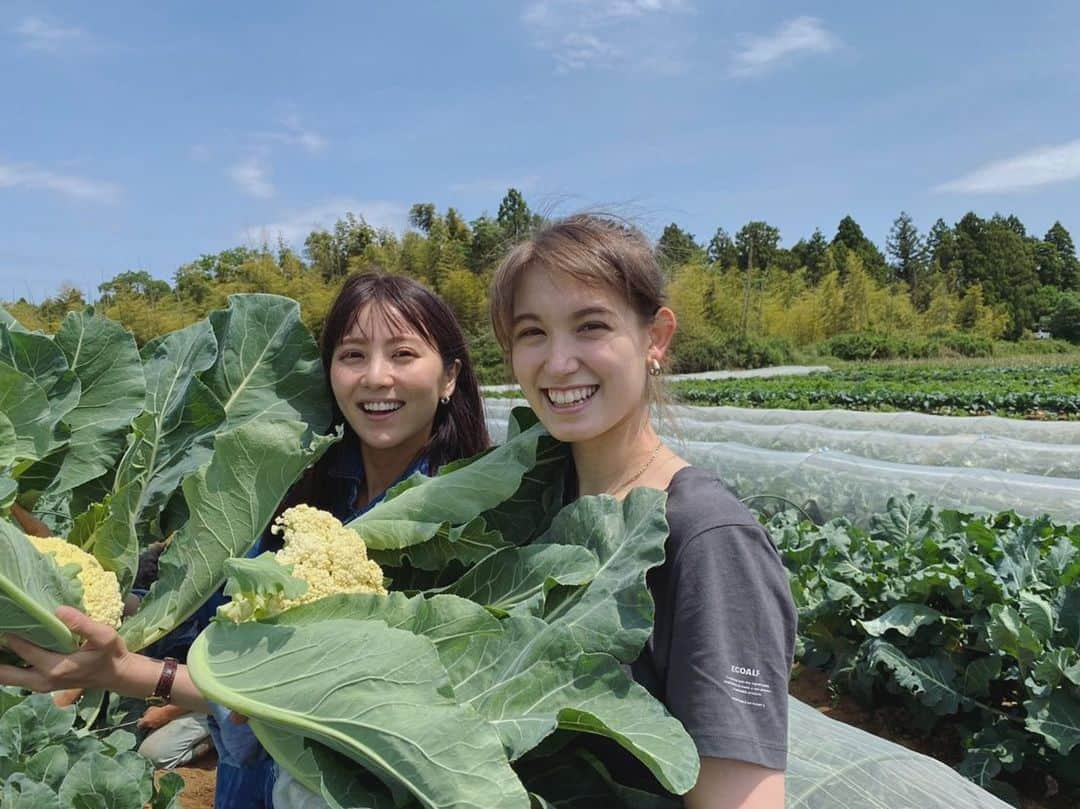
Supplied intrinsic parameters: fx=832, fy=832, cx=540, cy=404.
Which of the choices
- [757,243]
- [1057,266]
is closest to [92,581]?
[757,243]

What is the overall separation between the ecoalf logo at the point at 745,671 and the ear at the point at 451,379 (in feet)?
3.61

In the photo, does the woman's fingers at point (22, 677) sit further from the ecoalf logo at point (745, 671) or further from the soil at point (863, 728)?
the soil at point (863, 728)

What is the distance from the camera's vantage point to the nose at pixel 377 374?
179 cm

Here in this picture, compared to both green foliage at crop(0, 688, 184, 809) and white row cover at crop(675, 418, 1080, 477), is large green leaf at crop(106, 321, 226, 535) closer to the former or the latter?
green foliage at crop(0, 688, 184, 809)

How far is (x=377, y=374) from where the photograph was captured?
5.88 feet

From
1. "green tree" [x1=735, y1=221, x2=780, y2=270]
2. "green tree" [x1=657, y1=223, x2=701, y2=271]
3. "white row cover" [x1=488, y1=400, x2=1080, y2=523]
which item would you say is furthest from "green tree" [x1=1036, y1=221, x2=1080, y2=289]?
"green tree" [x1=657, y1=223, x2=701, y2=271]

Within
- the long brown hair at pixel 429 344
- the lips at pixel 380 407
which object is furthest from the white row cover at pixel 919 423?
the lips at pixel 380 407

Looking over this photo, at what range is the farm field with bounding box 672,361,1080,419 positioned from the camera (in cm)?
1496

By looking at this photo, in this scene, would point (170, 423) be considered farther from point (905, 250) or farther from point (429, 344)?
point (905, 250)

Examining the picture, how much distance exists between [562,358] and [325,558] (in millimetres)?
464

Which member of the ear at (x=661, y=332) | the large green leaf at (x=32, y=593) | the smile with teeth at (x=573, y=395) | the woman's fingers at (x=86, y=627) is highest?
the ear at (x=661, y=332)

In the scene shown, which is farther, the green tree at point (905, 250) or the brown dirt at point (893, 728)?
the green tree at point (905, 250)

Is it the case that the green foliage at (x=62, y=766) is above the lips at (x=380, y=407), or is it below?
below

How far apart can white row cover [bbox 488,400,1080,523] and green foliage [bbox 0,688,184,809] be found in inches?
144
